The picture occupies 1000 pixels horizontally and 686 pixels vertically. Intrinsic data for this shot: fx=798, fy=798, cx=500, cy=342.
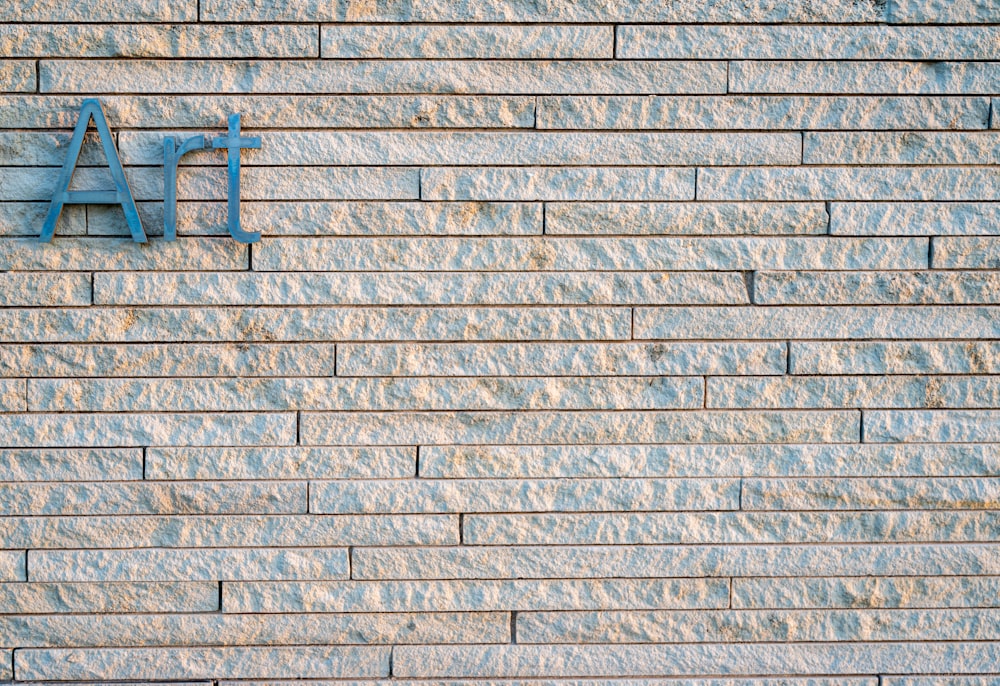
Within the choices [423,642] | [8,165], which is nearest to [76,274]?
[8,165]

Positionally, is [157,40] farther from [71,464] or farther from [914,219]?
[914,219]

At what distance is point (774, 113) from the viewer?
2.28 metres

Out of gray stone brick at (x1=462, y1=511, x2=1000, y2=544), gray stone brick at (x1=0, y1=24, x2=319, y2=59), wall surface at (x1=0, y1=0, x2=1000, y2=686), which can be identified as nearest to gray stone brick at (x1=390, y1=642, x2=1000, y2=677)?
wall surface at (x1=0, y1=0, x2=1000, y2=686)

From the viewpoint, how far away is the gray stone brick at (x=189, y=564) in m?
2.29

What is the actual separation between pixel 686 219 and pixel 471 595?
1.26 m

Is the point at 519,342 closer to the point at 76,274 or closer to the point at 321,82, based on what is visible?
the point at 321,82

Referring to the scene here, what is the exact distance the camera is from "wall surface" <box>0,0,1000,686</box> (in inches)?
89.0

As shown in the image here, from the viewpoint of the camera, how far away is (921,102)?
7.48ft

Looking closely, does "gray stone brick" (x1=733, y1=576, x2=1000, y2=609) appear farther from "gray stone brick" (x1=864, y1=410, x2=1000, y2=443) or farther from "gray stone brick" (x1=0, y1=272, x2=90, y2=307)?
"gray stone brick" (x1=0, y1=272, x2=90, y2=307)

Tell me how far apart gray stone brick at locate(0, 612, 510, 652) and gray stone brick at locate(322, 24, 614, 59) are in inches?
62.5

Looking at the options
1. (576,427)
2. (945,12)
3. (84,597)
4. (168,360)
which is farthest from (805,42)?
(84,597)

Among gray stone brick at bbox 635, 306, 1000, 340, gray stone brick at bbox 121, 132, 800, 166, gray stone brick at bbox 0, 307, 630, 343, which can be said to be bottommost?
gray stone brick at bbox 0, 307, 630, 343

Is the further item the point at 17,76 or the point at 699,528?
the point at 699,528

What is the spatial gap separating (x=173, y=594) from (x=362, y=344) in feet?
2.97
